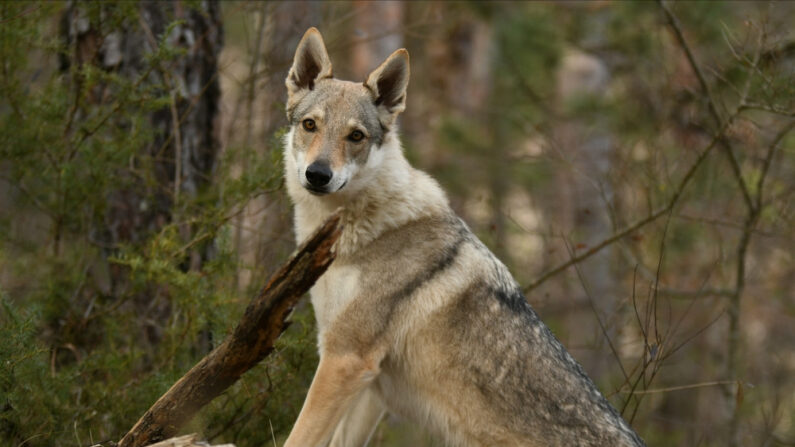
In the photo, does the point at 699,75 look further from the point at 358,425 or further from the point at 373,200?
the point at 358,425

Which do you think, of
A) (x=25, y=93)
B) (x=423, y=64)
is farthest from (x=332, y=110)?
(x=423, y=64)

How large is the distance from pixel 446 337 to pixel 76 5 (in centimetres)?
422

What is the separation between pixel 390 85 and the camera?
487cm

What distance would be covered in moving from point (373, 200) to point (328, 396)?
3.92 ft

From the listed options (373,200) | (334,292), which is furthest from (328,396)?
(373,200)

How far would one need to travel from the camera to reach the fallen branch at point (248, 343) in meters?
3.55

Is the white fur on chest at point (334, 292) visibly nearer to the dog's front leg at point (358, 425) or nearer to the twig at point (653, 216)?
the dog's front leg at point (358, 425)

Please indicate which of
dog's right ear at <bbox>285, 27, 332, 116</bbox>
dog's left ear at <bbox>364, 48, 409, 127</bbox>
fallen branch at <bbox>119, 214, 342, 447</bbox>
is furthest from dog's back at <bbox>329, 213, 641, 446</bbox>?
dog's right ear at <bbox>285, 27, 332, 116</bbox>

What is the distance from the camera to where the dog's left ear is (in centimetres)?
473

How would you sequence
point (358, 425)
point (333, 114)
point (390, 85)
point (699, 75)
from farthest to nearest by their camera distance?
point (699, 75)
point (390, 85)
point (358, 425)
point (333, 114)

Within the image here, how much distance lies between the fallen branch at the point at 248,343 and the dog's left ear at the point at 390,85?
1382 millimetres

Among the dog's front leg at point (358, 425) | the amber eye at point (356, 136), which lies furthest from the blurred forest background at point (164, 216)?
the amber eye at point (356, 136)

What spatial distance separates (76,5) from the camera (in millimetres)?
6211

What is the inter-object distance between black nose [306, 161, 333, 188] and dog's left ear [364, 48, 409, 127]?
0.68 m
